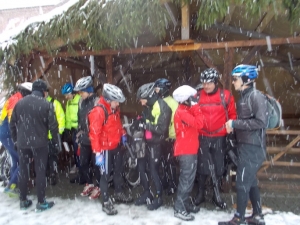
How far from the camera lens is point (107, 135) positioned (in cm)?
439

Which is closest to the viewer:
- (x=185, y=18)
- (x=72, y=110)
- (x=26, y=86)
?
(x=26, y=86)

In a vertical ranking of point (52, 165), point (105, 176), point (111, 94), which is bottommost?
point (52, 165)

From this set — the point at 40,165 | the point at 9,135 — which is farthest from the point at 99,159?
the point at 9,135

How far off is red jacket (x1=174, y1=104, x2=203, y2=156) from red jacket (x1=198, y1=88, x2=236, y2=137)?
27 cm

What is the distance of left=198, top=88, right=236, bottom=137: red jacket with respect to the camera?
4.22 metres

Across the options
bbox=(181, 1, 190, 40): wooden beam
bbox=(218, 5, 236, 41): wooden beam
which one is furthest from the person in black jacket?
bbox=(218, 5, 236, 41): wooden beam

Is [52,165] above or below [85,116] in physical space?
below

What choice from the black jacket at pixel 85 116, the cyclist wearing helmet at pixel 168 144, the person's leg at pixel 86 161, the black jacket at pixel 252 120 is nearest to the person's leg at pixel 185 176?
the cyclist wearing helmet at pixel 168 144

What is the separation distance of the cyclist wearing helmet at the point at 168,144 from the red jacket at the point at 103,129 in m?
0.77

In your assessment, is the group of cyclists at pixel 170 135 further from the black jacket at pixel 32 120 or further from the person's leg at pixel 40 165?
the person's leg at pixel 40 165

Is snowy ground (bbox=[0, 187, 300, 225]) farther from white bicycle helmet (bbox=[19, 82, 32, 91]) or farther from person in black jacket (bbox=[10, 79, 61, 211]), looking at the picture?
white bicycle helmet (bbox=[19, 82, 32, 91])

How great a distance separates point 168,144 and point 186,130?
0.90m

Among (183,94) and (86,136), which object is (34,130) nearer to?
(86,136)

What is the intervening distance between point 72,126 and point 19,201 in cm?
170
